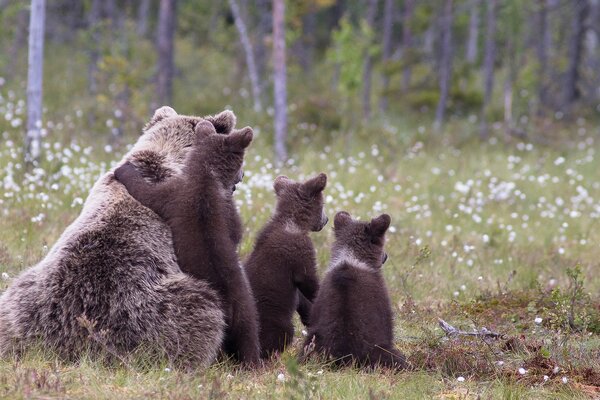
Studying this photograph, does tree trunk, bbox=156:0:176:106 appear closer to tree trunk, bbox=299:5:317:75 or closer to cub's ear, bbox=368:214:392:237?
tree trunk, bbox=299:5:317:75

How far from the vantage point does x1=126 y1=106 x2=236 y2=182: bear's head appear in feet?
20.8

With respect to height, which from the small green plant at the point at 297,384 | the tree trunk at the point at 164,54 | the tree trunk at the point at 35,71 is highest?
the tree trunk at the point at 164,54

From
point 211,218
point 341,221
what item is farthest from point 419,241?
point 211,218

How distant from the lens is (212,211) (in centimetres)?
600

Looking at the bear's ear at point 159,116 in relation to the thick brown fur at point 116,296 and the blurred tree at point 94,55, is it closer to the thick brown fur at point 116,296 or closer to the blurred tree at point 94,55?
the thick brown fur at point 116,296

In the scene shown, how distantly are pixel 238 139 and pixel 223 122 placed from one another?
540mm

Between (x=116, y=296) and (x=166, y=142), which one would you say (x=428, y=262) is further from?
(x=116, y=296)

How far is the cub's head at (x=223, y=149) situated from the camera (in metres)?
6.24

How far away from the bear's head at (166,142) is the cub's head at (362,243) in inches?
53.3

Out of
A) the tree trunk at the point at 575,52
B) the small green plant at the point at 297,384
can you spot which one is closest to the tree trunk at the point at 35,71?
the small green plant at the point at 297,384

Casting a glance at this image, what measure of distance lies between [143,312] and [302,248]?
1.65m

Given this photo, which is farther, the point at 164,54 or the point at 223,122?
the point at 164,54

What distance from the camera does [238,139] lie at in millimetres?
6277

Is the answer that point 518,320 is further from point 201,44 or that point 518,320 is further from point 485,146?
point 201,44
